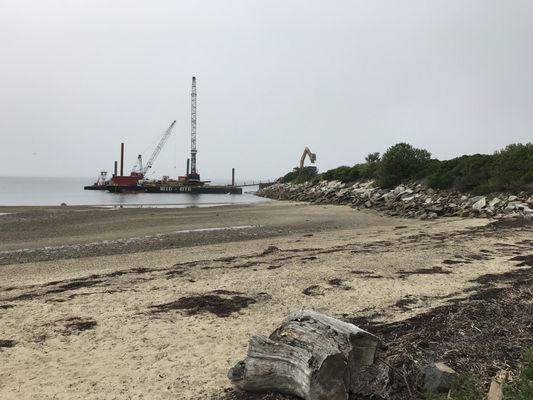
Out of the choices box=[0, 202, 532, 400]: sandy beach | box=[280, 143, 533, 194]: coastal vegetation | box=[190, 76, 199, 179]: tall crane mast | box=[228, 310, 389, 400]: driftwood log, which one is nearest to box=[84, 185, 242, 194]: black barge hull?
box=[190, 76, 199, 179]: tall crane mast

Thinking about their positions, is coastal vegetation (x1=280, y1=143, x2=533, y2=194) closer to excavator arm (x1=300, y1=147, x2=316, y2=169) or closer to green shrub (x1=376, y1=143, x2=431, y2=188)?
green shrub (x1=376, y1=143, x2=431, y2=188)

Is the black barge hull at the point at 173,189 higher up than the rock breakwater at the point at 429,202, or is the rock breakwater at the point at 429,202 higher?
the black barge hull at the point at 173,189

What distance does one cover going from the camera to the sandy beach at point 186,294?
5164 mm

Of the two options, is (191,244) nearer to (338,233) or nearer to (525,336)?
(338,233)

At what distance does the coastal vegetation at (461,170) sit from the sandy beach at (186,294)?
10.3 metres

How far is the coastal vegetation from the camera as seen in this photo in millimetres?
26312

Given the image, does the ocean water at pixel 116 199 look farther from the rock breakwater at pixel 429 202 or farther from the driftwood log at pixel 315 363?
the driftwood log at pixel 315 363

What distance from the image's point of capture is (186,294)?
8500mm

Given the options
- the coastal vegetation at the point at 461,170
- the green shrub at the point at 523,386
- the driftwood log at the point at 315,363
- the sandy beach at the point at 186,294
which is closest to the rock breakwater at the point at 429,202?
the coastal vegetation at the point at 461,170

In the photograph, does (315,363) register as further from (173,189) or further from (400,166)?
(173,189)

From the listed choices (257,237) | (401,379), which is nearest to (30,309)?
(401,379)

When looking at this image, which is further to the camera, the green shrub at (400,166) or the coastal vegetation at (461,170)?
the green shrub at (400,166)

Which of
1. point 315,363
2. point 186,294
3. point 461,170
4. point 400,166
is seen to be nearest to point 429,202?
point 461,170

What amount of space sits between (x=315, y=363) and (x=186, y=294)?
4.98m
